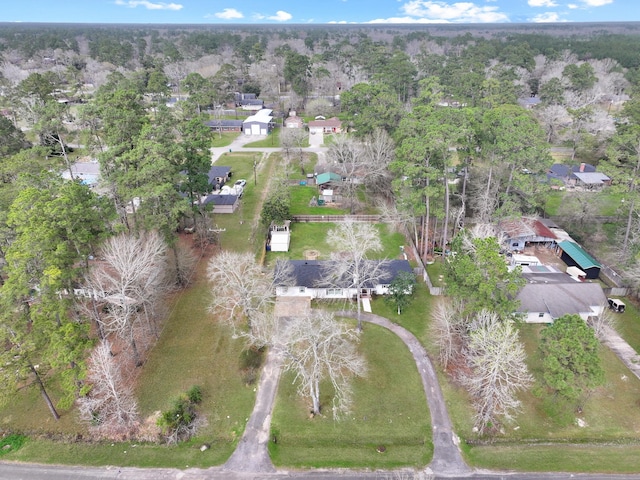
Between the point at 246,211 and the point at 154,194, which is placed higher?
the point at 154,194

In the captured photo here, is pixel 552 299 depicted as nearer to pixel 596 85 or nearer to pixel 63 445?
pixel 63 445

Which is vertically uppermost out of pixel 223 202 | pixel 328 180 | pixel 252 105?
pixel 252 105

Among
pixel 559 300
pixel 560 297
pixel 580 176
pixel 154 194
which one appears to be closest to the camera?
pixel 154 194

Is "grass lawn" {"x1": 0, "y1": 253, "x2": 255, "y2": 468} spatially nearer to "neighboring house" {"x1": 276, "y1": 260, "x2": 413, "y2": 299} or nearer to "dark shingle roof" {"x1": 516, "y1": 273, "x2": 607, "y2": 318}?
"neighboring house" {"x1": 276, "y1": 260, "x2": 413, "y2": 299}

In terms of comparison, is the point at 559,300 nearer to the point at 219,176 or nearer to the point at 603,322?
the point at 603,322

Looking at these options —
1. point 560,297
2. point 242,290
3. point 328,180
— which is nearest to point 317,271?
point 242,290

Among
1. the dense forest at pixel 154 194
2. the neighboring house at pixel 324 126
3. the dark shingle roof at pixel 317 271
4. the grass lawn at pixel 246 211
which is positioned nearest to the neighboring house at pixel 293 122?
the neighboring house at pixel 324 126

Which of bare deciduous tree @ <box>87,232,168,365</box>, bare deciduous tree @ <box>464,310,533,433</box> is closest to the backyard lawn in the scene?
bare deciduous tree @ <box>87,232,168,365</box>

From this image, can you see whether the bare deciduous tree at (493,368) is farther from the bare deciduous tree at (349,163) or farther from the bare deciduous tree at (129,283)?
the bare deciduous tree at (349,163)
